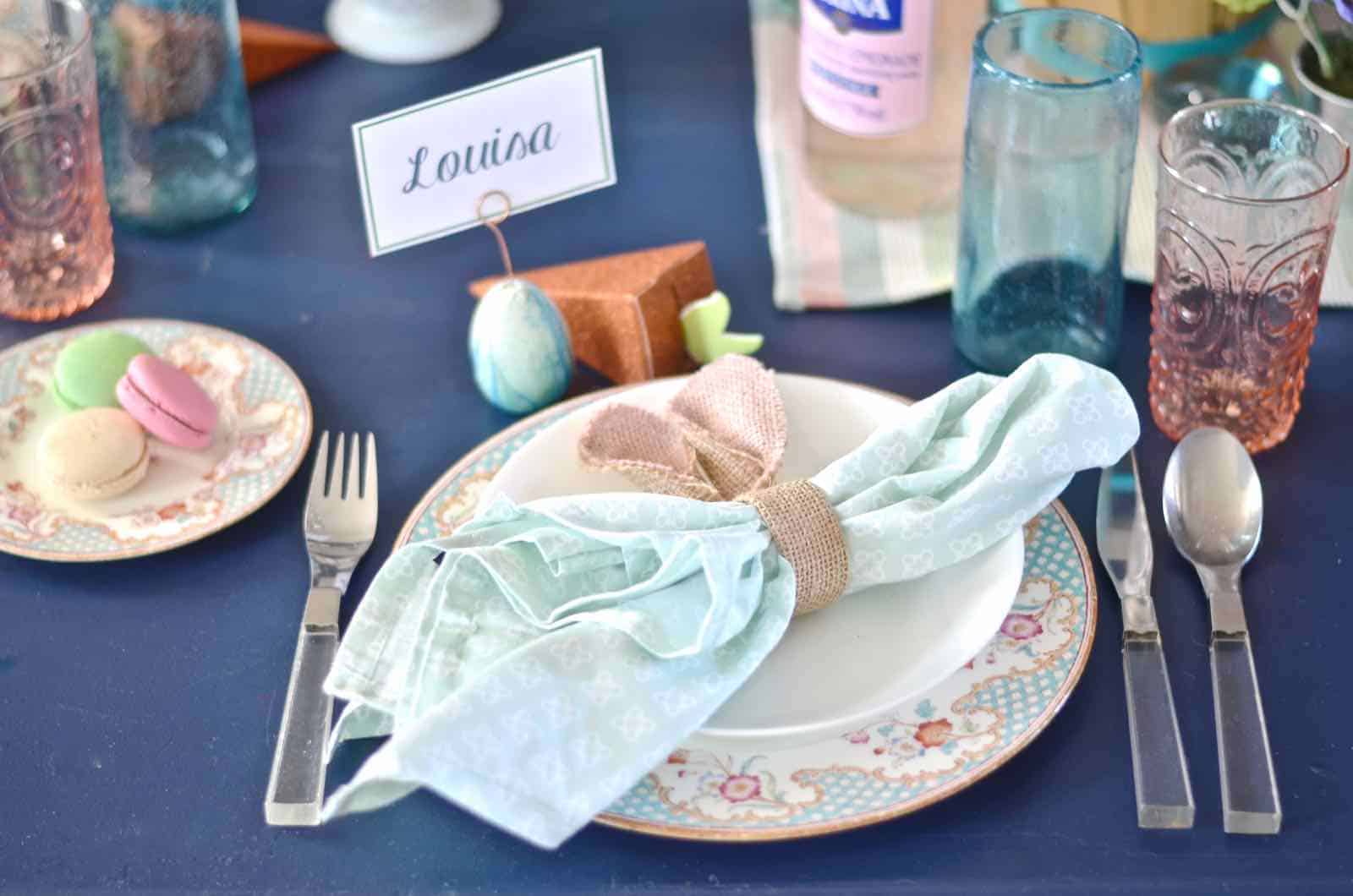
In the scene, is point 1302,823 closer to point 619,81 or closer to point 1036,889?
point 1036,889

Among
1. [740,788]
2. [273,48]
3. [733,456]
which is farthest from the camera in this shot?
[273,48]

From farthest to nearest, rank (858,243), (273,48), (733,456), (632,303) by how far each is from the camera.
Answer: (273,48) < (858,243) < (632,303) < (733,456)

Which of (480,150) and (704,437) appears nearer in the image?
(704,437)

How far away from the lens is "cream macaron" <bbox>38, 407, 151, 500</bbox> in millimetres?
766

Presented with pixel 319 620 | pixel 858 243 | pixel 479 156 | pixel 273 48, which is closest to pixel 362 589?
pixel 319 620

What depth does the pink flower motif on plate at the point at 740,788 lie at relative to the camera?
616mm

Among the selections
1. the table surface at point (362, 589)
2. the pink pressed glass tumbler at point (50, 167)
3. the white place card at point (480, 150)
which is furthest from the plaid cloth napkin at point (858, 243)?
the pink pressed glass tumbler at point (50, 167)

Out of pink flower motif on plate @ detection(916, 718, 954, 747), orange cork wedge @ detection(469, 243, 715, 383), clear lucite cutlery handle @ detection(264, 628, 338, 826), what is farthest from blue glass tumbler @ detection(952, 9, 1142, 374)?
clear lucite cutlery handle @ detection(264, 628, 338, 826)

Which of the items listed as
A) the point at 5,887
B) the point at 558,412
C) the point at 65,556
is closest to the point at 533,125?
the point at 558,412

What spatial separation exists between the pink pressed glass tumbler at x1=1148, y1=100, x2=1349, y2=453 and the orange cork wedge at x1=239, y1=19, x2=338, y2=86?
60 centimetres

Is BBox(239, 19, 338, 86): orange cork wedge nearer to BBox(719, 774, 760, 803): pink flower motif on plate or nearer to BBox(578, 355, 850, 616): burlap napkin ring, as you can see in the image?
BBox(578, 355, 850, 616): burlap napkin ring

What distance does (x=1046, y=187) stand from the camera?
2.67 feet

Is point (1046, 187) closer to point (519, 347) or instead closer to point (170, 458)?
point (519, 347)

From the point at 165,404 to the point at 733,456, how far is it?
0.28m
